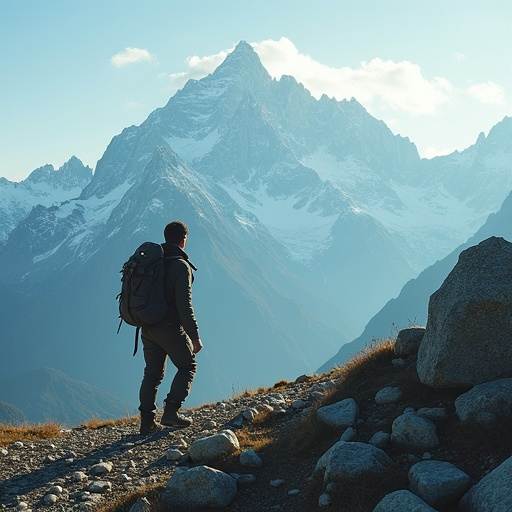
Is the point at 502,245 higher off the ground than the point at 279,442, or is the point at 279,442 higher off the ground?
the point at 502,245

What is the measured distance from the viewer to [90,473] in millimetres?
9625

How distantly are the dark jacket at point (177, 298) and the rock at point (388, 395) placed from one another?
3.44m

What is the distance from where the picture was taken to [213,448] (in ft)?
30.0

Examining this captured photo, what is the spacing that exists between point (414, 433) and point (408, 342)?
4.05m

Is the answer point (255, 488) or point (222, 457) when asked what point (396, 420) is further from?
point (222, 457)

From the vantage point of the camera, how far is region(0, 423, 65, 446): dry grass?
41.2 ft

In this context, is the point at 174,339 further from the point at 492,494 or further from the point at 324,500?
the point at 492,494

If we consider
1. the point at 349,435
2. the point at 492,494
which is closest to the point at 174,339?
the point at 349,435

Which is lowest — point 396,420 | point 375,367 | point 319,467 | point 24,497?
point 24,497

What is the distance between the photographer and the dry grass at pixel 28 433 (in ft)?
41.2

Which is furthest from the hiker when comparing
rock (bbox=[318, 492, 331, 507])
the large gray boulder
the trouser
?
rock (bbox=[318, 492, 331, 507])

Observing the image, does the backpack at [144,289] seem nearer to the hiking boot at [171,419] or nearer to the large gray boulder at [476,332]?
the hiking boot at [171,419]

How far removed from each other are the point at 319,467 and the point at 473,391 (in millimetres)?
2200

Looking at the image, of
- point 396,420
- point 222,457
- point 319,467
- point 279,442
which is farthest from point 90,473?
point 396,420
